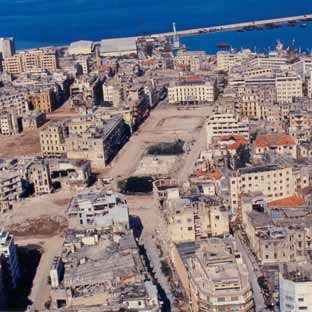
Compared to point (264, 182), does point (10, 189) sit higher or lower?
lower

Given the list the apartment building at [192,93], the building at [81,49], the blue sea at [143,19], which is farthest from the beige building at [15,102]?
the blue sea at [143,19]

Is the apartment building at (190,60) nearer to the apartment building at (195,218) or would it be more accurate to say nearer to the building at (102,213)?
the building at (102,213)

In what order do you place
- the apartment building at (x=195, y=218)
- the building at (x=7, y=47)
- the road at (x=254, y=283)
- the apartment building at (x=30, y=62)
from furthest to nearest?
the building at (x=7, y=47)
the apartment building at (x=30, y=62)
the apartment building at (x=195, y=218)
the road at (x=254, y=283)

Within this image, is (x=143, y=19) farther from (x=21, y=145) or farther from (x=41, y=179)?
(x=41, y=179)

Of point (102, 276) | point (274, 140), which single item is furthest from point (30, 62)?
point (102, 276)

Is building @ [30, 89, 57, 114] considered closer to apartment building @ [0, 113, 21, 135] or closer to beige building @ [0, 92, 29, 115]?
beige building @ [0, 92, 29, 115]
